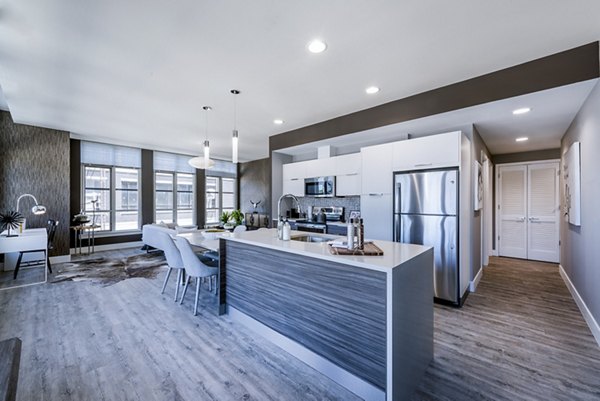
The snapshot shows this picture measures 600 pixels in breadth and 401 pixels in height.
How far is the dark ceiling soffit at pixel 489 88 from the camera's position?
238cm

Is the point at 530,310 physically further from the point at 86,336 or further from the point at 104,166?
the point at 104,166

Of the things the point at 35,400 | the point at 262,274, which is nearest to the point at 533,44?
the point at 262,274

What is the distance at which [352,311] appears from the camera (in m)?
1.78

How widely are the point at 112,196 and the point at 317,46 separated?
21.8 feet

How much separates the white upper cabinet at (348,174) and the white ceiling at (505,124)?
33 cm

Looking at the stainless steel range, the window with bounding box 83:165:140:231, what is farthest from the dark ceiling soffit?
the window with bounding box 83:165:140:231

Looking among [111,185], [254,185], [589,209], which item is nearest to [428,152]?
[589,209]

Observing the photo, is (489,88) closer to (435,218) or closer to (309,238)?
(435,218)

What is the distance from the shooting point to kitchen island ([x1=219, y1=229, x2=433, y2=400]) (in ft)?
5.31

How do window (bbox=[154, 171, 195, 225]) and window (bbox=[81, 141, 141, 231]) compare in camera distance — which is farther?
window (bbox=[154, 171, 195, 225])

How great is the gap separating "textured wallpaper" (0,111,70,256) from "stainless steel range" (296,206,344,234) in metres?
4.86

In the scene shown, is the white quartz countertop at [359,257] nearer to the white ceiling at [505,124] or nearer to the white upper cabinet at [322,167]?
the white ceiling at [505,124]

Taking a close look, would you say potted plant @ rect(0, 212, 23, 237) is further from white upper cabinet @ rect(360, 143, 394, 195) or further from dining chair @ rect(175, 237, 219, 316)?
white upper cabinet @ rect(360, 143, 394, 195)

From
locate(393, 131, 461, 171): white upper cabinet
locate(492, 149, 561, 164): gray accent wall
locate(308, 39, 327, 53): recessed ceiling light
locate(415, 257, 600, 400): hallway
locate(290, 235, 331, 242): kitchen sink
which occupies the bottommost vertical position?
locate(415, 257, 600, 400): hallway
